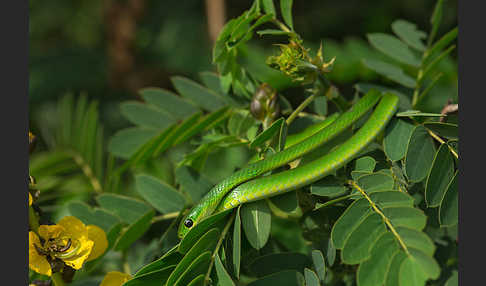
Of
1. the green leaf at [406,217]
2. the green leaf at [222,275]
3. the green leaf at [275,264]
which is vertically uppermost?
the green leaf at [406,217]

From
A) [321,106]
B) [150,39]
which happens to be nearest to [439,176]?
[321,106]

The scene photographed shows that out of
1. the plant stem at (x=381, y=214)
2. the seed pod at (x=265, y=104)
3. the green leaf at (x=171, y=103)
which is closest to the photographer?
the plant stem at (x=381, y=214)

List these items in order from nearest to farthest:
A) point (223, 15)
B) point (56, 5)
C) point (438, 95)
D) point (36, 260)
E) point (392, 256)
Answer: point (392, 256) < point (36, 260) < point (438, 95) < point (223, 15) < point (56, 5)

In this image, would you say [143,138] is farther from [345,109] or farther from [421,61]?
[421,61]

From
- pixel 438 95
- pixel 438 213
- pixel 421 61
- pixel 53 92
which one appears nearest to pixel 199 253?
pixel 438 213

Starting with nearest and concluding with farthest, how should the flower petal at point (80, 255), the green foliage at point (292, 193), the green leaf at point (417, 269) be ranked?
the green leaf at point (417, 269) → the green foliage at point (292, 193) → the flower petal at point (80, 255)

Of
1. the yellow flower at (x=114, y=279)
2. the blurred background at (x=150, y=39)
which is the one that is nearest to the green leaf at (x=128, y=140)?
the yellow flower at (x=114, y=279)

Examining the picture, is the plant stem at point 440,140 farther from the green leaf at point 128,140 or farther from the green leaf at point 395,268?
the green leaf at point 128,140
